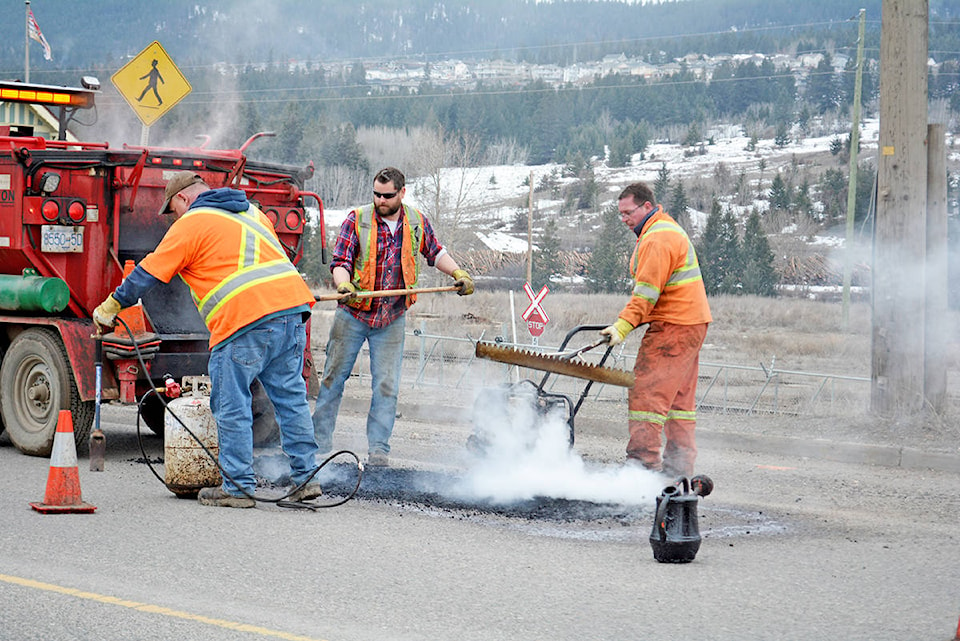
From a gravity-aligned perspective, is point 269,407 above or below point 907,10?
below

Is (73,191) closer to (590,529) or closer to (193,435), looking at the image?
(193,435)

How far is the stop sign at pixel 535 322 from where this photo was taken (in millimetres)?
14539

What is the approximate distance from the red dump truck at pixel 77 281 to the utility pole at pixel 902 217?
18.1ft

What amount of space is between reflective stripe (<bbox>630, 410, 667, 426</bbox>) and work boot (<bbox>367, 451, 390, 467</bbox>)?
190cm

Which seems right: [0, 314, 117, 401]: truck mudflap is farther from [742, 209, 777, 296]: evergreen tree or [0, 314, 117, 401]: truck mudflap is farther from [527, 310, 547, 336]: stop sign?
[742, 209, 777, 296]: evergreen tree

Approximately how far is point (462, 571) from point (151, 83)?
1095 cm

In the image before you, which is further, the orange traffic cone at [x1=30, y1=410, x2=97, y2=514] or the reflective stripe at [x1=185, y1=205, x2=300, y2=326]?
the reflective stripe at [x1=185, y1=205, x2=300, y2=326]

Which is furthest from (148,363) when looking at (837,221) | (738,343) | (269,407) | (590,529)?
(837,221)

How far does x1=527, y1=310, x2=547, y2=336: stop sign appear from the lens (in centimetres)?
1454

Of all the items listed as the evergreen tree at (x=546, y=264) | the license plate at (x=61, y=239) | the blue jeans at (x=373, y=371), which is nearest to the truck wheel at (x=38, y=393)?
the license plate at (x=61, y=239)

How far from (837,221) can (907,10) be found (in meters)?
54.9

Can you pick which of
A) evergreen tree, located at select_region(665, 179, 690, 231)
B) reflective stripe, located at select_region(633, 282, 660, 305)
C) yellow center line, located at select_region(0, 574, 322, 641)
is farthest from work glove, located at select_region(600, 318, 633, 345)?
evergreen tree, located at select_region(665, 179, 690, 231)

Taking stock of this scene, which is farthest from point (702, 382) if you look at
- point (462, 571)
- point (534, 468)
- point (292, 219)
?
point (462, 571)

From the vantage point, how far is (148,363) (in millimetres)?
8445
